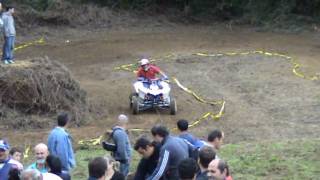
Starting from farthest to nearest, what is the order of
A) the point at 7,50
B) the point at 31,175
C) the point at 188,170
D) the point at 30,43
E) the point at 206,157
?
the point at 30,43, the point at 7,50, the point at 206,157, the point at 188,170, the point at 31,175

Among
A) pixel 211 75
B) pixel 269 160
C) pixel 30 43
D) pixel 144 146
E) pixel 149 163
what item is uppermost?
pixel 144 146

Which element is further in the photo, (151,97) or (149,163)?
(151,97)

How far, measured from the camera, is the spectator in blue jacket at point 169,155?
864cm

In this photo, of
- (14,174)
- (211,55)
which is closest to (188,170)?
(14,174)

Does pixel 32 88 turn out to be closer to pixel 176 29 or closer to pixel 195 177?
pixel 195 177

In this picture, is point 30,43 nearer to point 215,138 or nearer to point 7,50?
point 7,50

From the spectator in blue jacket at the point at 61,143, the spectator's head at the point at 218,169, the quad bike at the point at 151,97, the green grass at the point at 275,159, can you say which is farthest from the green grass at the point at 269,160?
the spectator's head at the point at 218,169

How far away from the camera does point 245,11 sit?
34.0 metres

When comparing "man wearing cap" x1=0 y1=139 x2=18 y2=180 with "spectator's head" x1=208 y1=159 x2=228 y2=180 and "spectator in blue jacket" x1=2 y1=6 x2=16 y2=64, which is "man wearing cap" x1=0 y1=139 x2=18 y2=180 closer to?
"spectator's head" x1=208 y1=159 x2=228 y2=180

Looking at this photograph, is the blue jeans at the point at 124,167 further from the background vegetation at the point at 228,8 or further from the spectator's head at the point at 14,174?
the background vegetation at the point at 228,8

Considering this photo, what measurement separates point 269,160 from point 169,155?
163 inches

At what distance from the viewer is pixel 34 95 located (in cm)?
1750

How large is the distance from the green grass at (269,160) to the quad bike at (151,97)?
375cm

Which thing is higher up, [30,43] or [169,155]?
[169,155]
